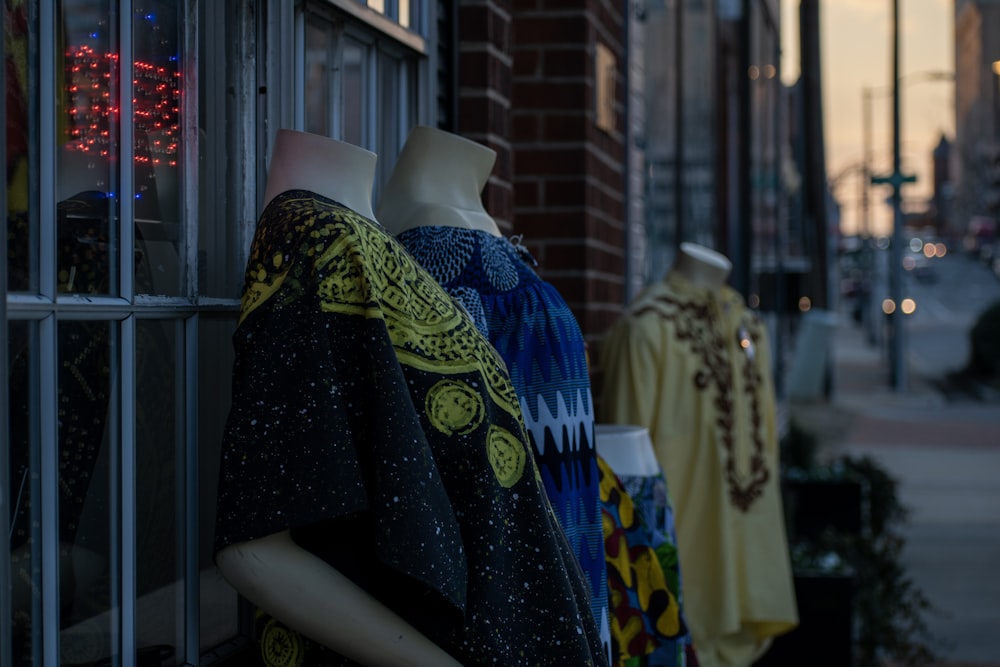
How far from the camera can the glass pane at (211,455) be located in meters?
1.94

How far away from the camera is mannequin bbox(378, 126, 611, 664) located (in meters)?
2.08

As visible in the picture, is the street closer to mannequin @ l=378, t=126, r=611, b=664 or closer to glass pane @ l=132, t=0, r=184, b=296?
mannequin @ l=378, t=126, r=611, b=664

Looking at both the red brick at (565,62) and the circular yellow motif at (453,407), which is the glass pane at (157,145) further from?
the red brick at (565,62)

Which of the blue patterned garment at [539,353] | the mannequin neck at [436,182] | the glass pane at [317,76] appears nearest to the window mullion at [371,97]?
the glass pane at [317,76]

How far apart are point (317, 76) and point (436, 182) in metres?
0.30

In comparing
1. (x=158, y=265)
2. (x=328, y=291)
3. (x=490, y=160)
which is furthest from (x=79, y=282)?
(x=490, y=160)

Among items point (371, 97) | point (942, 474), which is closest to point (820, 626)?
point (371, 97)

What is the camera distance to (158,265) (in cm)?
182

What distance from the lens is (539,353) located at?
83.1 inches

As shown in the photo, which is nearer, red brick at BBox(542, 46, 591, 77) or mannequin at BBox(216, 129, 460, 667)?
mannequin at BBox(216, 129, 460, 667)

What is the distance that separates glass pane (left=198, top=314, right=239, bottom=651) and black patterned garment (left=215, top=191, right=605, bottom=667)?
384mm

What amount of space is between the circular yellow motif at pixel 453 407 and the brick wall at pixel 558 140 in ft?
8.07

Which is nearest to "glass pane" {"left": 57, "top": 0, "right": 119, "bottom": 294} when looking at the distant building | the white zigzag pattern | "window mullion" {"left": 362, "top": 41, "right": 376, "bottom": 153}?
the white zigzag pattern

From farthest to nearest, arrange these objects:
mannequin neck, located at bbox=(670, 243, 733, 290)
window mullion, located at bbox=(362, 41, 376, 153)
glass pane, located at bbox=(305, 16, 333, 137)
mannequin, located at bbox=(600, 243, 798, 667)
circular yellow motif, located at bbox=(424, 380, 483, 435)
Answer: mannequin neck, located at bbox=(670, 243, 733, 290), mannequin, located at bbox=(600, 243, 798, 667), window mullion, located at bbox=(362, 41, 376, 153), glass pane, located at bbox=(305, 16, 333, 137), circular yellow motif, located at bbox=(424, 380, 483, 435)
